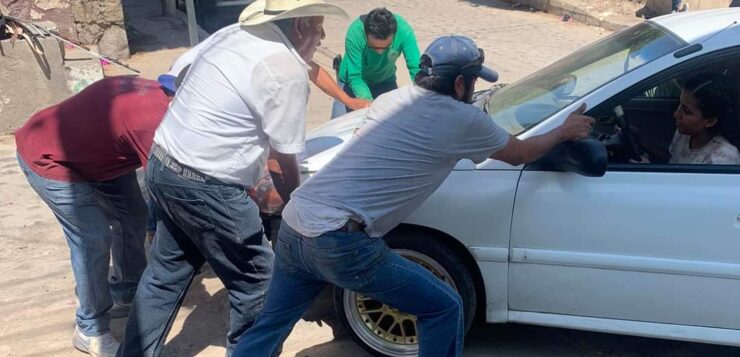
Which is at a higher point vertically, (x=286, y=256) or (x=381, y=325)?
(x=286, y=256)

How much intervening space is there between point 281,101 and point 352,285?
2.38ft

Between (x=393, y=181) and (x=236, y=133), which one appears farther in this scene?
(x=236, y=133)

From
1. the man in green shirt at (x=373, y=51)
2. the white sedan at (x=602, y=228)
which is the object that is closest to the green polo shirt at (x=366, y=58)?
the man in green shirt at (x=373, y=51)

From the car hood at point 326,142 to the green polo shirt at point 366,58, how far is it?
0.96 m

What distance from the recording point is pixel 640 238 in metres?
3.28

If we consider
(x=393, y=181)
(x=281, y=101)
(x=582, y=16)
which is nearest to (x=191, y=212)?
(x=281, y=101)

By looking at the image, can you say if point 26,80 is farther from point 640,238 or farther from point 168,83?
point 640,238

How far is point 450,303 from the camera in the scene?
114 inches

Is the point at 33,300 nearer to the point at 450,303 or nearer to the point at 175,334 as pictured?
the point at 175,334

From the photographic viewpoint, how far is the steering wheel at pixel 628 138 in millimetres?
3596

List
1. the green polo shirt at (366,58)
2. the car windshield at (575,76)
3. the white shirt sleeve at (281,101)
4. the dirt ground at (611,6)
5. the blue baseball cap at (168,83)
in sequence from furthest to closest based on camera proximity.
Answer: the dirt ground at (611,6) → the green polo shirt at (366,58) → the car windshield at (575,76) → the blue baseball cap at (168,83) → the white shirt sleeve at (281,101)

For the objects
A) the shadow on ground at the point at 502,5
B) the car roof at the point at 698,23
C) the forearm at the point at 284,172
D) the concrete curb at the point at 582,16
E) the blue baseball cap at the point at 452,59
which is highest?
the blue baseball cap at the point at 452,59

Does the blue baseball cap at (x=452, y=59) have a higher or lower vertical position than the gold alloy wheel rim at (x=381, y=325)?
higher

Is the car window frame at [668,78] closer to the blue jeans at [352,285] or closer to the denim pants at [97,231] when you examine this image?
the blue jeans at [352,285]
